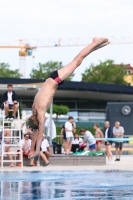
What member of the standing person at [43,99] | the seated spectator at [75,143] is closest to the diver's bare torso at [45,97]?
the standing person at [43,99]

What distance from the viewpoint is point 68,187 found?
1410cm

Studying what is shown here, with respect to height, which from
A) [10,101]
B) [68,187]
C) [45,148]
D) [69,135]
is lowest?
[68,187]

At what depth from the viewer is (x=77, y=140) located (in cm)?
2669

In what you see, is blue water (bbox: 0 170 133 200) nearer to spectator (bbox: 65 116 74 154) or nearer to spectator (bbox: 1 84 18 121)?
spectator (bbox: 1 84 18 121)

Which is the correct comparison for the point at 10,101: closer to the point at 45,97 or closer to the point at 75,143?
the point at 75,143

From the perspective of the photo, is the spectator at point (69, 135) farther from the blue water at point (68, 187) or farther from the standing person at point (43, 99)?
the standing person at point (43, 99)

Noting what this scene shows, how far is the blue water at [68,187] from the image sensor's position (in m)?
12.0

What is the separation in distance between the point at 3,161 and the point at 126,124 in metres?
Answer: 18.1

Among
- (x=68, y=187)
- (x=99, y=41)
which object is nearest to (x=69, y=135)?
(x=68, y=187)

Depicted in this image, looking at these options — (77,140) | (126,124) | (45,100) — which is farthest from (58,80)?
(126,124)

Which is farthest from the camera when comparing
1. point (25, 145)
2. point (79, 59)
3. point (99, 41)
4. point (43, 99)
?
point (25, 145)

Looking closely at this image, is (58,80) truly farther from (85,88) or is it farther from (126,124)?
(85,88)

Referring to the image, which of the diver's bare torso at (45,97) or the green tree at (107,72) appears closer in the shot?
the diver's bare torso at (45,97)

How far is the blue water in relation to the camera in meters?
12.0
